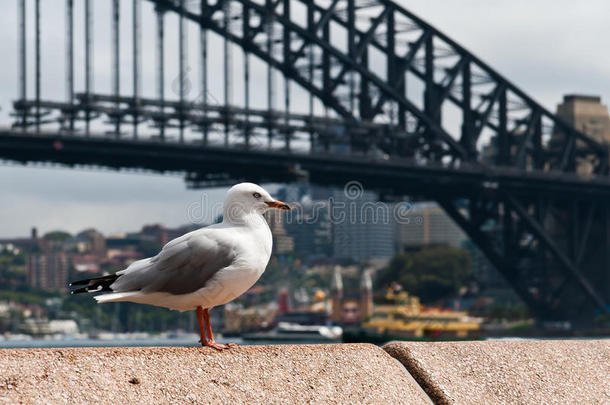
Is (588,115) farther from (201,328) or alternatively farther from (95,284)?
(95,284)

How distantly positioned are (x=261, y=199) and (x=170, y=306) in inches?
19.9

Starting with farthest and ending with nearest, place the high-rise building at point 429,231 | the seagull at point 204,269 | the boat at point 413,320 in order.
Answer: the high-rise building at point 429,231, the boat at point 413,320, the seagull at point 204,269

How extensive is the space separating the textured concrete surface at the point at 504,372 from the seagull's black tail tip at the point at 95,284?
999 millimetres

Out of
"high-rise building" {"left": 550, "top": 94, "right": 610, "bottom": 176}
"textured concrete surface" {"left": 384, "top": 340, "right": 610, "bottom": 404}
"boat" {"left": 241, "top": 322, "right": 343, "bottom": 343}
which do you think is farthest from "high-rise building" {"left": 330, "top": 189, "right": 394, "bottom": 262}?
"textured concrete surface" {"left": 384, "top": 340, "right": 610, "bottom": 404}

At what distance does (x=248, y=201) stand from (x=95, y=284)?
62 cm

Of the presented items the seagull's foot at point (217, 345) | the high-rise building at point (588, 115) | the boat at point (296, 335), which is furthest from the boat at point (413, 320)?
the seagull's foot at point (217, 345)

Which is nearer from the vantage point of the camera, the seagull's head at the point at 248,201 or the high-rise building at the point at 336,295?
the seagull's head at the point at 248,201

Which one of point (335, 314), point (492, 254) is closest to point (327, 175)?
point (492, 254)

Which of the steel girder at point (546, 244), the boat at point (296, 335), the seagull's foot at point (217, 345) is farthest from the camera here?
the boat at point (296, 335)

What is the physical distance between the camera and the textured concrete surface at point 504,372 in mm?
4035

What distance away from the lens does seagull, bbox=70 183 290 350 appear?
13.8ft

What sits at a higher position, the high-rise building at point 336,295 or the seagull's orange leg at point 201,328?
the seagull's orange leg at point 201,328

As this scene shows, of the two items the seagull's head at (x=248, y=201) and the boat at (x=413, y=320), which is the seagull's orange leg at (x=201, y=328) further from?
the boat at (x=413, y=320)

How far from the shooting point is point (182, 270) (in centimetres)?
423
